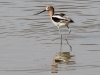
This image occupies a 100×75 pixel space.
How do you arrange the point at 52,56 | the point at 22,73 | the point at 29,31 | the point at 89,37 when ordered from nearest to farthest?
the point at 22,73, the point at 52,56, the point at 89,37, the point at 29,31

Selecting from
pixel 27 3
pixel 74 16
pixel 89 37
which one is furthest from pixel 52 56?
pixel 27 3

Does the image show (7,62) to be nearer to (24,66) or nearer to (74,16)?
(24,66)

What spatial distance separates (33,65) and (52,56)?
3.71ft

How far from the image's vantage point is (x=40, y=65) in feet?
35.9

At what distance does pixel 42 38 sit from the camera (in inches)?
559

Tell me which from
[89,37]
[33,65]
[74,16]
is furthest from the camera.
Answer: [74,16]

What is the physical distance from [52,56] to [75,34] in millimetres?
3091

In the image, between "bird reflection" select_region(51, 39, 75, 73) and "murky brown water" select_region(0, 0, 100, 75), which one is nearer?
"murky brown water" select_region(0, 0, 100, 75)

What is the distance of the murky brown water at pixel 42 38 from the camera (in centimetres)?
1074

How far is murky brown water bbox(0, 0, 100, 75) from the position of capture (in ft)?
35.2

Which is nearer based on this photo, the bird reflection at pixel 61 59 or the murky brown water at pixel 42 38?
the murky brown water at pixel 42 38

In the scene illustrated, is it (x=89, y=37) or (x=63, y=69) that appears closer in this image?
(x=63, y=69)

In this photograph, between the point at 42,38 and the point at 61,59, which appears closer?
the point at 61,59

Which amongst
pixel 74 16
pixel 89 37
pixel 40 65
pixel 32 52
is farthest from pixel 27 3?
pixel 40 65
